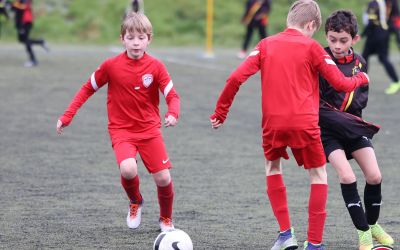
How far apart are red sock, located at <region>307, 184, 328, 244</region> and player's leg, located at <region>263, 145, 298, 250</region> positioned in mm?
137

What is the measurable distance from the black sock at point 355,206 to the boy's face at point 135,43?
5.78ft

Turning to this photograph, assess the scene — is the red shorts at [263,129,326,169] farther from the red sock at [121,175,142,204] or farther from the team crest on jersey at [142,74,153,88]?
the red sock at [121,175,142,204]

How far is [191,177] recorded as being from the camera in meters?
9.73

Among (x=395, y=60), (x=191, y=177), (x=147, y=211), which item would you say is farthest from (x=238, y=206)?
(x=395, y=60)

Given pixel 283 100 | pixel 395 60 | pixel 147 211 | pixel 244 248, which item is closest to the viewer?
pixel 283 100

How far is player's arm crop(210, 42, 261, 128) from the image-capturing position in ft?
20.2

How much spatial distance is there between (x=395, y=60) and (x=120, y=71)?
56.7ft

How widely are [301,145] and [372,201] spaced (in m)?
0.84

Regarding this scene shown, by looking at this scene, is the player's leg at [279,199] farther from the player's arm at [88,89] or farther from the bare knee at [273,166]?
the player's arm at [88,89]

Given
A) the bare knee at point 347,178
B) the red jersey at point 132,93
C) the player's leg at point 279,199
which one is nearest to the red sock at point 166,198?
the red jersey at point 132,93

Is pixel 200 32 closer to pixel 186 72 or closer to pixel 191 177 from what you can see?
pixel 186 72

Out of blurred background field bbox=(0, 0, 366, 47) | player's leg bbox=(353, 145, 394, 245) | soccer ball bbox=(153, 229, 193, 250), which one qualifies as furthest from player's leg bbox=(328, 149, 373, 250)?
blurred background field bbox=(0, 0, 366, 47)

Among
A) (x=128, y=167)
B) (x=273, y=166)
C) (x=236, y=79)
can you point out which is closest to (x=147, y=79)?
(x=128, y=167)

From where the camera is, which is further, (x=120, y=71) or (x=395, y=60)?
(x=395, y=60)
